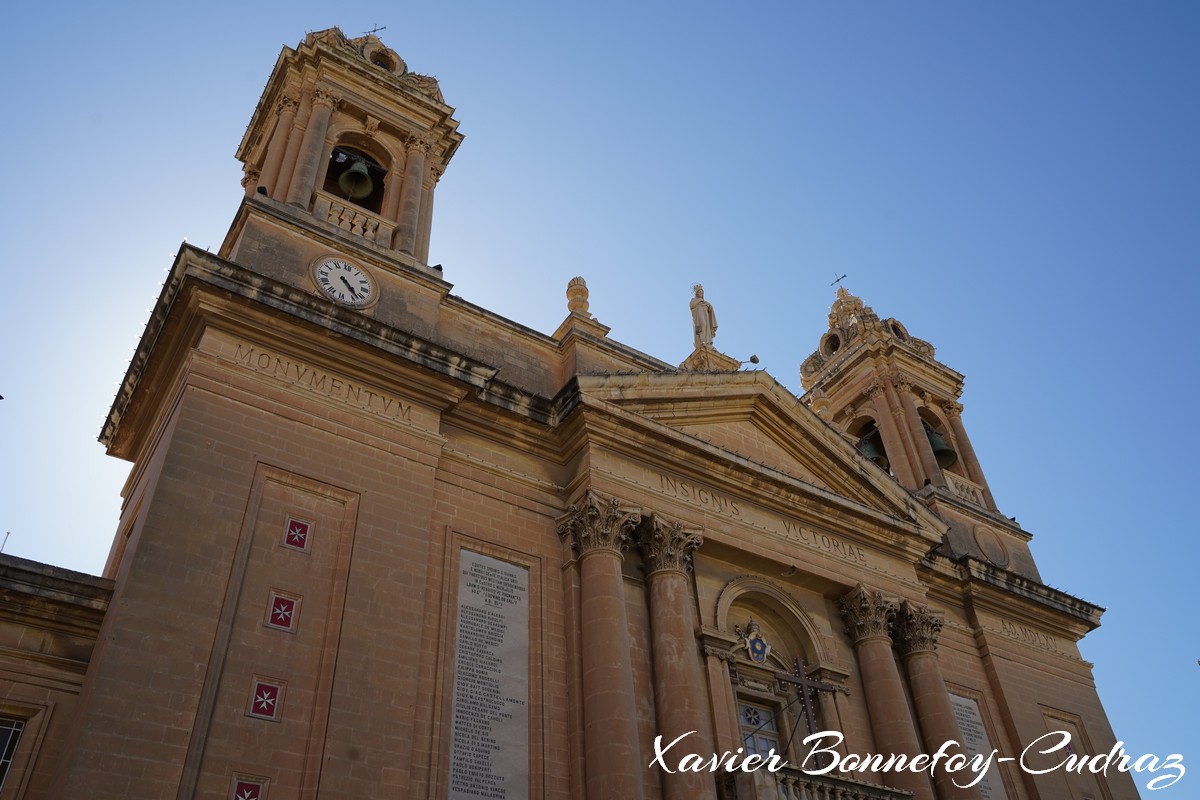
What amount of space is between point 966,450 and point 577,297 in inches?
517

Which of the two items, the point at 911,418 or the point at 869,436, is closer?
the point at 911,418

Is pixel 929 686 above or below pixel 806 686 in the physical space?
above

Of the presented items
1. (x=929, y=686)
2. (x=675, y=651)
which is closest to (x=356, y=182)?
(x=675, y=651)

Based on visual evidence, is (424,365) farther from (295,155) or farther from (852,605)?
(852,605)

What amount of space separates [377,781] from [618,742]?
3317 millimetres

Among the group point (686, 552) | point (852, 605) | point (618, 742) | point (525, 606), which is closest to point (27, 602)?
point (525, 606)

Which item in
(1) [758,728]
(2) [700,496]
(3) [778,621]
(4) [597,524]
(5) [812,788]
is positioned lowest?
(5) [812,788]

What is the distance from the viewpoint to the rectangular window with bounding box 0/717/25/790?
445 inches

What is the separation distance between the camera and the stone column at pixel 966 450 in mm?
26987

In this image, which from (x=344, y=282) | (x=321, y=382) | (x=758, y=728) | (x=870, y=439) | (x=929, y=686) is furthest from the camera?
(x=870, y=439)

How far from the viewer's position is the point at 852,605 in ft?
62.5

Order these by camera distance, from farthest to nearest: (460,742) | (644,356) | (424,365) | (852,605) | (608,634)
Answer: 1. (644,356)
2. (852,605)
3. (424,365)
4. (608,634)
5. (460,742)

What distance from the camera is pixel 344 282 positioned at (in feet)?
55.9

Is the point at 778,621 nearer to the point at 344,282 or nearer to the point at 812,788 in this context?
the point at 812,788
